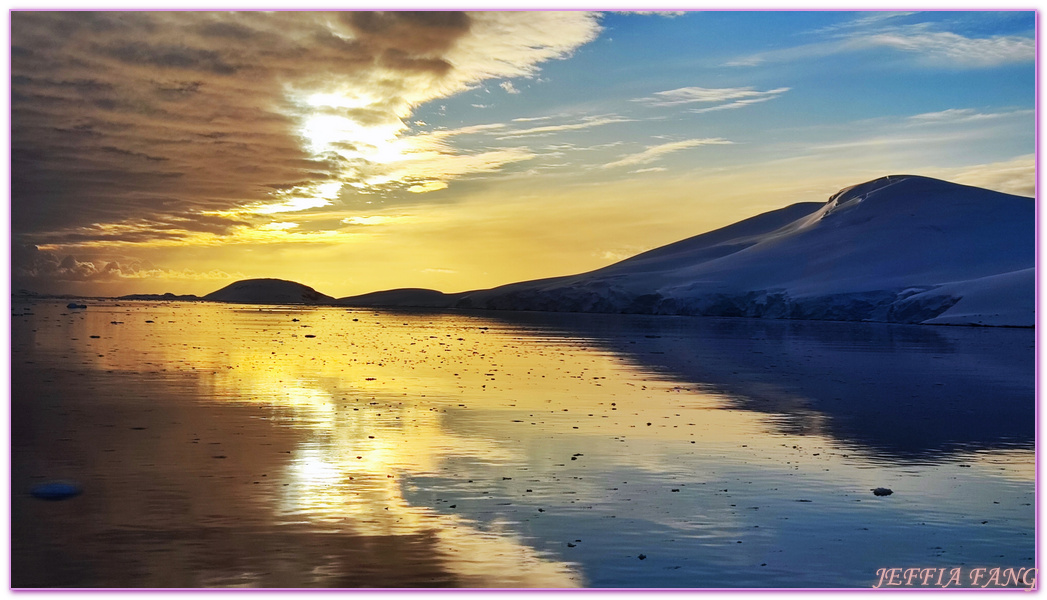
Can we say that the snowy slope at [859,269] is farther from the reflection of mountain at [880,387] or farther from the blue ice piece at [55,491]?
the blue ice piece at [55,491]

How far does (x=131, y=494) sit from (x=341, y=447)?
388cm

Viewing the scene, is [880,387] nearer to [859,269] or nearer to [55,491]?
[55,491]

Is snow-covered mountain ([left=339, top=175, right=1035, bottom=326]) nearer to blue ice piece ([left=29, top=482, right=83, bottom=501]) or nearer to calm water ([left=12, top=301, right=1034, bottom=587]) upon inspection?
calm water ([left=12, top=301, right=1034, bottom=587])

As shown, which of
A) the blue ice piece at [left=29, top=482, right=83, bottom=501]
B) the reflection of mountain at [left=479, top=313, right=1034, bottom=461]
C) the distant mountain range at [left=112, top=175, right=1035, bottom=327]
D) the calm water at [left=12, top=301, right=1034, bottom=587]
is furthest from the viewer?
the distant mountain range at [left=112, top=175, right=1035, bottom=327]

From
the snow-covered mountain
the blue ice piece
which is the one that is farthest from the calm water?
the snow-covered mountain

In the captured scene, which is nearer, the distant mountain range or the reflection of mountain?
the reflection of mountain

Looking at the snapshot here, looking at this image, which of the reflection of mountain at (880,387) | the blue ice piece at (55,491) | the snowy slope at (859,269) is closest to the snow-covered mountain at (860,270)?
the snowy slope at (859,269)

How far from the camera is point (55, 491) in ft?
35.9

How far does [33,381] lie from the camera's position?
2330 cm

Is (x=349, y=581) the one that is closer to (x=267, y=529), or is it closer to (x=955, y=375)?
(x=267, y=529)

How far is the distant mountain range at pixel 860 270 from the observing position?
326ft

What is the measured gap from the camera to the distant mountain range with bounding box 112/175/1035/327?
9938cm

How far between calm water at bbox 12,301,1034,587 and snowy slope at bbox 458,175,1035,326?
69.8 metres

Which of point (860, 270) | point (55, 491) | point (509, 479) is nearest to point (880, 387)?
point (509, 479)
